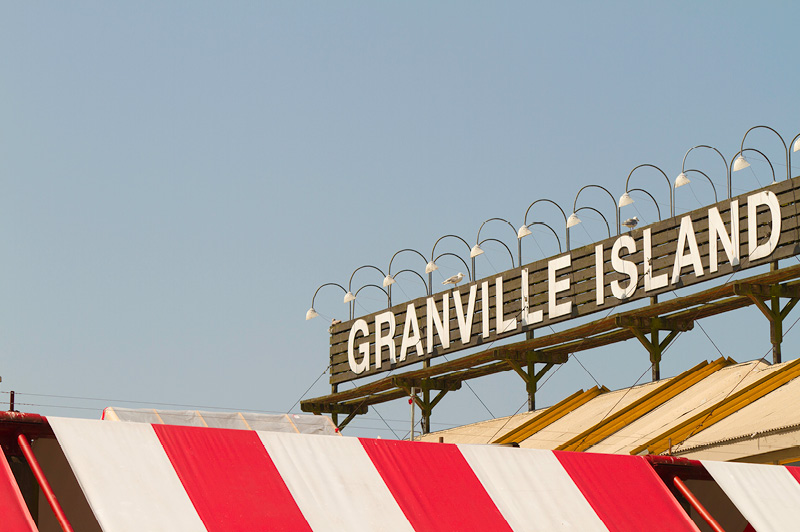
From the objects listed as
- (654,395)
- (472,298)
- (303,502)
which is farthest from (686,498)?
(472,298)

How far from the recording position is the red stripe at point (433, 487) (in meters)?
6.02

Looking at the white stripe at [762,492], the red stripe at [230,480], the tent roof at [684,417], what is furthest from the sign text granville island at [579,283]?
the red stripe at [230,480]

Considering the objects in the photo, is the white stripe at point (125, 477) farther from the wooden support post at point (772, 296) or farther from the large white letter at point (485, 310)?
the large white letter at point (485, 310)

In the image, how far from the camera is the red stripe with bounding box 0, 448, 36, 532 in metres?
4.82

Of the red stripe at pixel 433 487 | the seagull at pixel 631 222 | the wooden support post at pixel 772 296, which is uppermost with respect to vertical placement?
the seagull at pixel 631 222

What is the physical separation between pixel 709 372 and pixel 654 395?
1.04 meters

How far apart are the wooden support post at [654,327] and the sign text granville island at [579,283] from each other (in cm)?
57

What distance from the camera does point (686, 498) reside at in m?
7.24

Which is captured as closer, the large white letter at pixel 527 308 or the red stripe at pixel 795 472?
the red stripe at pixel 795 472

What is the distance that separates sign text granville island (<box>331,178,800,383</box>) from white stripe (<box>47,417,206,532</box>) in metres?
15.7

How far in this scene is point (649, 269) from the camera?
2156cm

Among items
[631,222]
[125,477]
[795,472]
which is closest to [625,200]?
[631,222]

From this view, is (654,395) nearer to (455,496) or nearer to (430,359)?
(430,359)

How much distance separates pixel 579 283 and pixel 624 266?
1373mm
